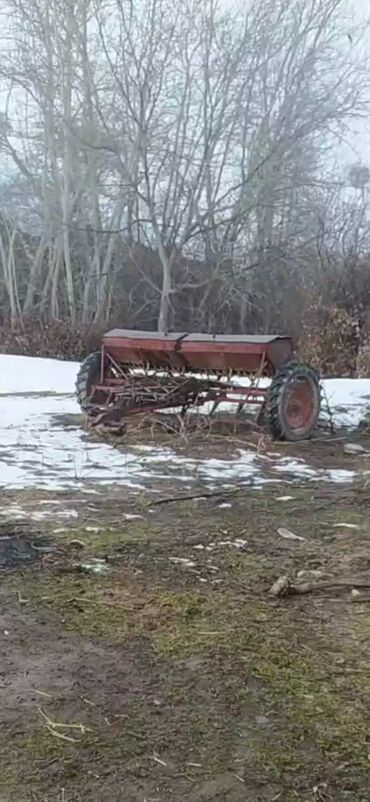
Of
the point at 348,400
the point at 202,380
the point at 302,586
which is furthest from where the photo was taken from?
the point at 348,400

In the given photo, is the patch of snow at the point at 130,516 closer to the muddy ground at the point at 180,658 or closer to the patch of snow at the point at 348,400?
the muddy ground at the point at 180,658

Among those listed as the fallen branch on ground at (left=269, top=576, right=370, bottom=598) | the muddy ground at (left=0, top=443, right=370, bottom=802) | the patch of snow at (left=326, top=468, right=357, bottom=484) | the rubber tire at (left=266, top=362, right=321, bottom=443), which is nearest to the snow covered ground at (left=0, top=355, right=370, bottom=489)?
the patch of snow at (left=326, top=468, right=357, bottom=484)

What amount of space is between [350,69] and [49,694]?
14274 mm

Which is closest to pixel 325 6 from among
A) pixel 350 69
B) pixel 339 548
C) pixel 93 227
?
pixel 350 69

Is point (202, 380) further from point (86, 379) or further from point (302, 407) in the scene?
point (86, 379)

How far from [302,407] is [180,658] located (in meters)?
4.28

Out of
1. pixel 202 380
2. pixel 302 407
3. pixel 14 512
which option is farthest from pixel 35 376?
pixel 14 512

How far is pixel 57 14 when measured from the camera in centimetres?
1347

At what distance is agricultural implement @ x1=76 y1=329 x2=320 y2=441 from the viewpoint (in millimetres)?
6055

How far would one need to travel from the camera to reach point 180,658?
231 centimetres

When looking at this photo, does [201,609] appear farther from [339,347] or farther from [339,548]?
[339,347]

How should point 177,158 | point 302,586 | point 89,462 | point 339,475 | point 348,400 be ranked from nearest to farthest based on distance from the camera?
point 302,586 → point 339,475 → point 89,462 → point 348,400 → point 177,158

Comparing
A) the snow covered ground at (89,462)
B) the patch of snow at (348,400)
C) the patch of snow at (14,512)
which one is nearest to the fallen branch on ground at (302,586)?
the patch of snow at (14,512)

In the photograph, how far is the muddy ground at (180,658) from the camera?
175cm
